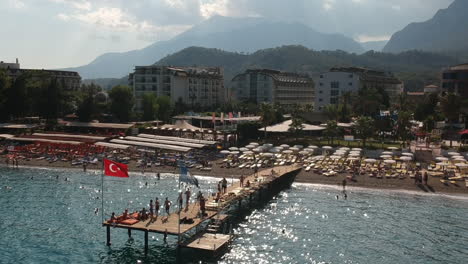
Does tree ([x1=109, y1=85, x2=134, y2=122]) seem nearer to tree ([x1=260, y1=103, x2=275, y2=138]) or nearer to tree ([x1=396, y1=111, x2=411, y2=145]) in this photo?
tree ([x1=260, y1=103, x2=275, y2=138])

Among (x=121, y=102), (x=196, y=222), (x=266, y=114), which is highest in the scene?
(x=121, y=102)

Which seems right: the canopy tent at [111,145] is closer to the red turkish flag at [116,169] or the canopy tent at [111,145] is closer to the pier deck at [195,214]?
the pier deck at [195,214]

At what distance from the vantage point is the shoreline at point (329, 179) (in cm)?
6078

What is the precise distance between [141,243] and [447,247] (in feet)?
80.8

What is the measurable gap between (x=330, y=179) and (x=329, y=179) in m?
0.13

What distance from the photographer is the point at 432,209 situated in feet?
171

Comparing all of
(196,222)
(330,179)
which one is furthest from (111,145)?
(196,222)

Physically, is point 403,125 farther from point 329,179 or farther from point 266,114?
point 329,179

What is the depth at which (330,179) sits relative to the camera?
65875 mm

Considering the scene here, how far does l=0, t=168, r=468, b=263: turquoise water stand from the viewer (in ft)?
123

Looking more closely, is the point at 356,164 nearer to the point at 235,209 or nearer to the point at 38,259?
the point at 235,209

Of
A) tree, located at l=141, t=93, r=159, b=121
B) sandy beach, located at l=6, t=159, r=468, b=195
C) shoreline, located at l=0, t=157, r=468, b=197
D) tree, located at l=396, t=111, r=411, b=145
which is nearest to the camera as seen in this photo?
shoreline, located at l=0, t=157, r=468, b=197

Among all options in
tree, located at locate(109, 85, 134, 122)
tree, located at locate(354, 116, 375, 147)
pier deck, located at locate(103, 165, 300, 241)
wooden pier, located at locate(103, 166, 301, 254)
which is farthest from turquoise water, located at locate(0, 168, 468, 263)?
tree, located at locate(109, 85, 134, 122)

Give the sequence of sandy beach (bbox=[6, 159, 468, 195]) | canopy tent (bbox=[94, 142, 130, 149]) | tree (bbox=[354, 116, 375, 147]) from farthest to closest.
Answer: canopy tent (bbox=[94, 142, 130, 149]), tree (bbox=[354, 116, 375, 147]), sandy beach (bbox=[6, 159, 468, 195])
